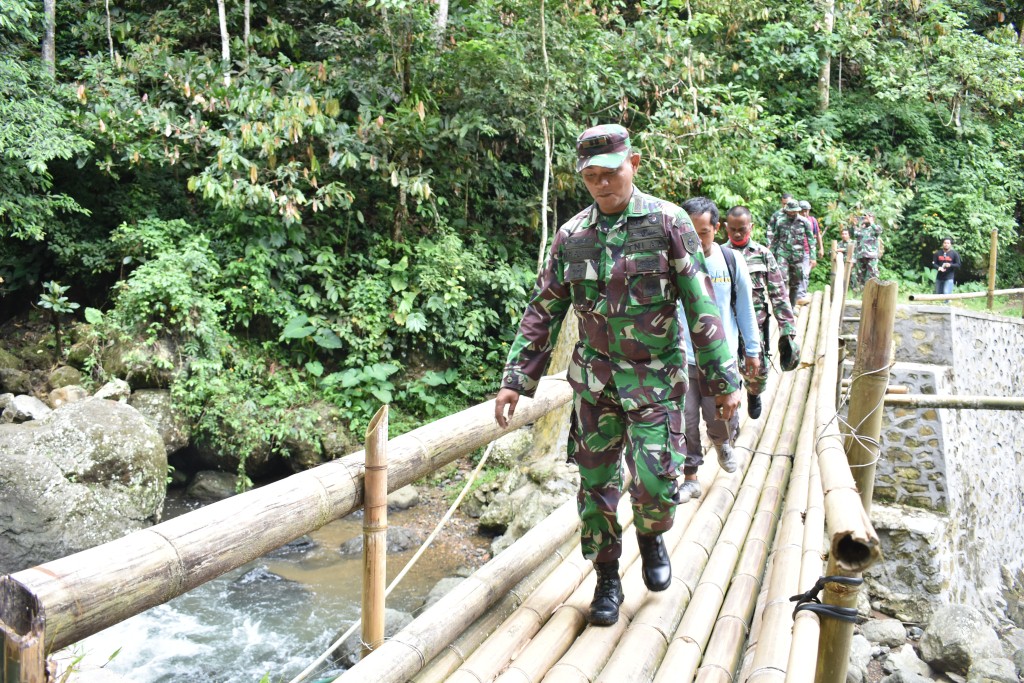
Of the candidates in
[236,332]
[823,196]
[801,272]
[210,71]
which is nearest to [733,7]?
[823,196]

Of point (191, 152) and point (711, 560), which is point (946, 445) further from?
point (191, 152)

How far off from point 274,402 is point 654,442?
7878mm

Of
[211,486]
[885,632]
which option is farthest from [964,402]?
[211,486]

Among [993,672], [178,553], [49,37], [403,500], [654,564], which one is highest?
[49,37]

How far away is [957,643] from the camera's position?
611cm

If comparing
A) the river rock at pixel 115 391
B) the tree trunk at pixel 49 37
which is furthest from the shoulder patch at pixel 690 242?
the tree trunk at pixel 49 37

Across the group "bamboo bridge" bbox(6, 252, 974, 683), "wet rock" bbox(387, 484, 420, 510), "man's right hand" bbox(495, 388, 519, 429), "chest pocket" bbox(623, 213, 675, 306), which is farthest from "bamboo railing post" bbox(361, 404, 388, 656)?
"wet rock" bbox(387, 484, 420, 510)

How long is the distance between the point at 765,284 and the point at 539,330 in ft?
11.0

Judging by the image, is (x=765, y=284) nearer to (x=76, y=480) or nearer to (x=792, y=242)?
(x=792, y=242)

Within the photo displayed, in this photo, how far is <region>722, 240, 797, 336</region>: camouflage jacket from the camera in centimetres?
522

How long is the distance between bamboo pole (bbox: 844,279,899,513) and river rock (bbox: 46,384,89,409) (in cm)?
862

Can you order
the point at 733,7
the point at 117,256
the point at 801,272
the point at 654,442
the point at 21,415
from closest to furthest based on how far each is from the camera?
the point at 654,442, the point at 21,415, the point at 801,272, the point at 117,256, the point at 733,7

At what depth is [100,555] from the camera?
4.76ft

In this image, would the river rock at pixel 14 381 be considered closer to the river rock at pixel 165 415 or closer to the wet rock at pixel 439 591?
the river rock at pixel 165 415
